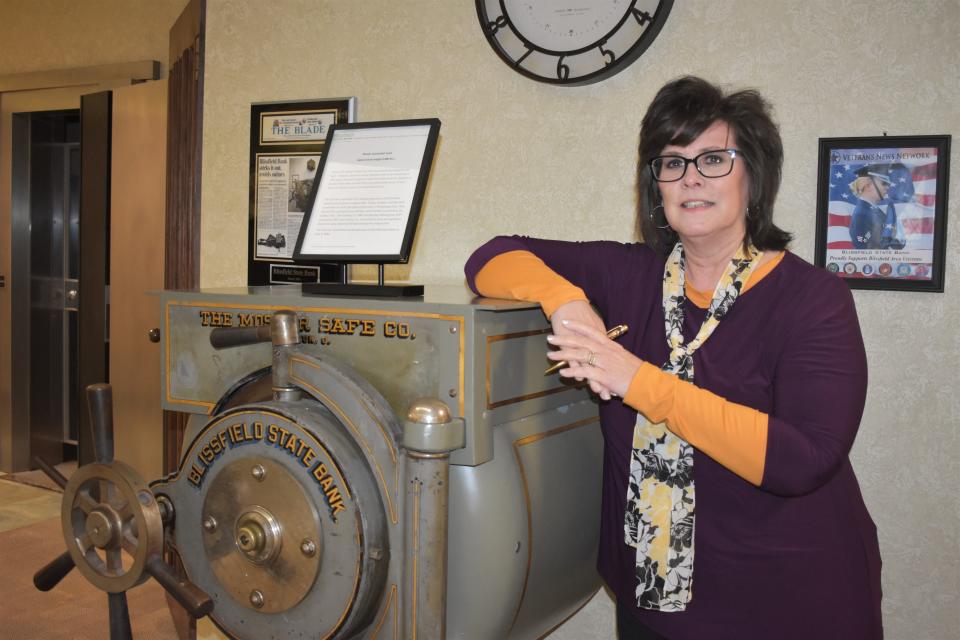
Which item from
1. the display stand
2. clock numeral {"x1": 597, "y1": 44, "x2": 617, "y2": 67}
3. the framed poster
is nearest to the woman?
the display stand

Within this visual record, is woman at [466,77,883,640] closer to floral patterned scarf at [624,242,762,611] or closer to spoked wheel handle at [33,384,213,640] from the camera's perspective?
floral patterned scarf at [624,242,762,611]

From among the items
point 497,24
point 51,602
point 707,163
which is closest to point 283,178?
point 497,24

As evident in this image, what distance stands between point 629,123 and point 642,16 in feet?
0.86

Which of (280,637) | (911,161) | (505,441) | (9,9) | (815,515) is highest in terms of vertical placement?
(9,9)

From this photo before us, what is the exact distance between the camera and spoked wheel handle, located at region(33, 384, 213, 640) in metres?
1.50

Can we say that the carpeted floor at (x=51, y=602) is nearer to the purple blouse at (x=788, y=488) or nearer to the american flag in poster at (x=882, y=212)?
the purple blouse at (x=788, y=488)

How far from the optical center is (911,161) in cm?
190

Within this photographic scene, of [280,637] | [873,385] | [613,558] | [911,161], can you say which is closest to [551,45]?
[911,161]

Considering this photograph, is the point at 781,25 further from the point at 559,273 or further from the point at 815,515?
the point at 815,515

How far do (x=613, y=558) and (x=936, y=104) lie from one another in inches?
47.9

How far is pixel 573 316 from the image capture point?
1.55m

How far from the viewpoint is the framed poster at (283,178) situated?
2.65m

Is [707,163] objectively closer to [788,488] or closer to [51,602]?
[788,488]

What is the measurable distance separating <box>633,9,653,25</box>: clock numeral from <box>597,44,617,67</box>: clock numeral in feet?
0.33
